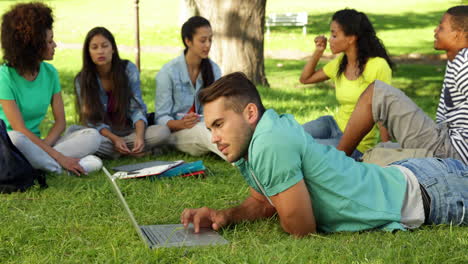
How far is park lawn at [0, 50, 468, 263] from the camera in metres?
3.10

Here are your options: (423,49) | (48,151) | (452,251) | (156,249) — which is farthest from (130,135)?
(423,49)

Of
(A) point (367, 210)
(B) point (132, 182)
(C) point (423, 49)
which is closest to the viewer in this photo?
(A) point (367, 210)

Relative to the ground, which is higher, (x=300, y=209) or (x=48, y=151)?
(x=300, y=209)

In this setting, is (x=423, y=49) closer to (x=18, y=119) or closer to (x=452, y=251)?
(x=18, y=119)

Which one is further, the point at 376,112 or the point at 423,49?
the point at 423,49

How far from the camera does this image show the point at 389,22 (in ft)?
73.4

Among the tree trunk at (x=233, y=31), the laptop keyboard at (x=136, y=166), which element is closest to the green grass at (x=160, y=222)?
the laptop keyboard at (x=136, y=166)

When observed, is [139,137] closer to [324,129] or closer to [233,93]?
[324,129]

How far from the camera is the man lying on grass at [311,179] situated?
319 centimetres

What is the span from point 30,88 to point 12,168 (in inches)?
41.4

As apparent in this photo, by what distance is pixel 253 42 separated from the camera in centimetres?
995

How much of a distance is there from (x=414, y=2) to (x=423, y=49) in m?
14.4

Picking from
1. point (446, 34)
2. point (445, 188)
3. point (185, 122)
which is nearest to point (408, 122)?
point (446, 34)

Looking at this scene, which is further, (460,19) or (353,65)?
(353,65)
